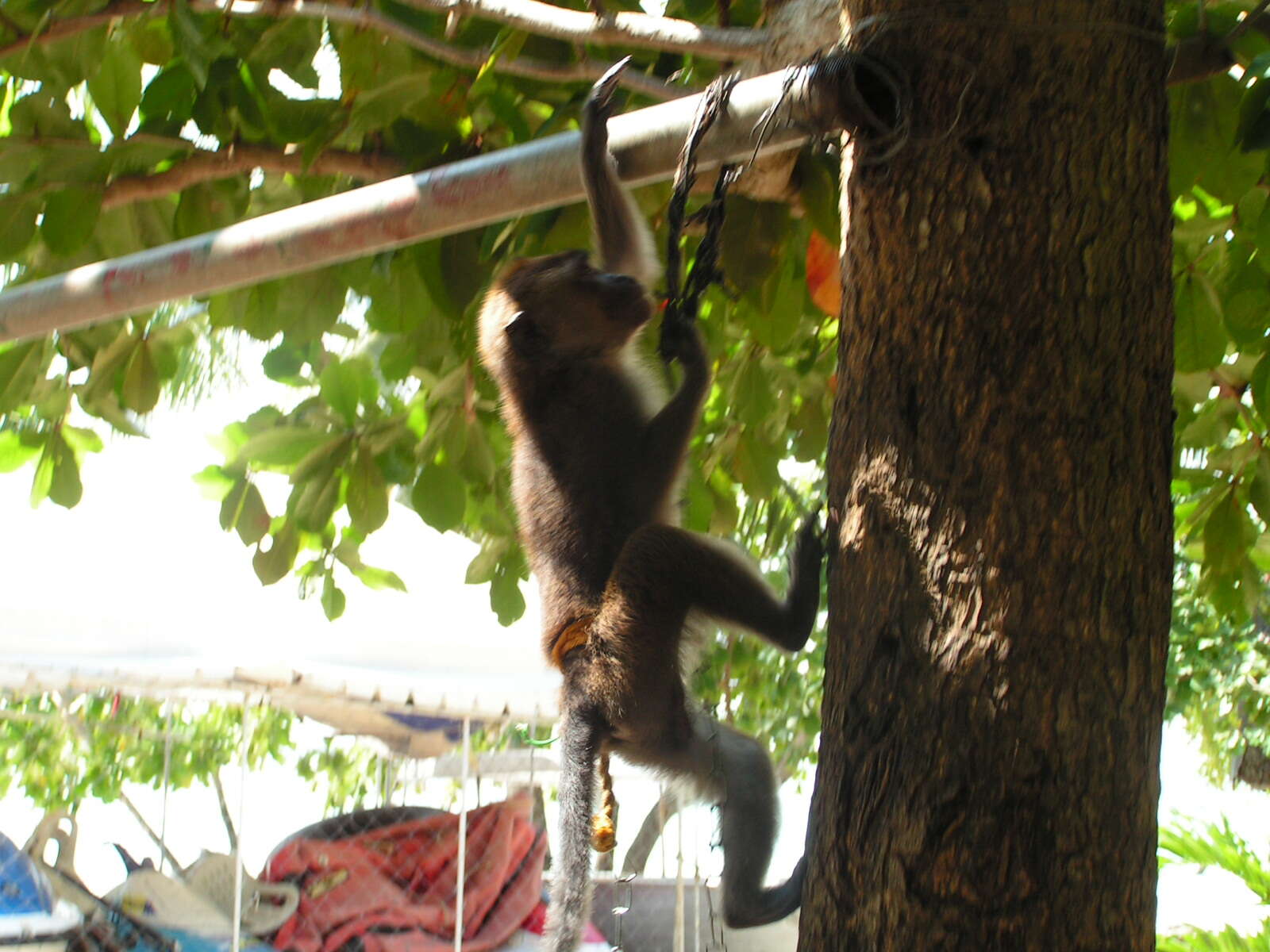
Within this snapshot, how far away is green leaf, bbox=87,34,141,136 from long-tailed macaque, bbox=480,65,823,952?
4.05 feet

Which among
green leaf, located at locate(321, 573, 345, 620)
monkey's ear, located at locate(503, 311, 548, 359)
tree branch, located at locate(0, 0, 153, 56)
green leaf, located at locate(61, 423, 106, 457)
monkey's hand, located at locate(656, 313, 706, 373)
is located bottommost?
green leaf, located at locate(321, 573, 345, 620)

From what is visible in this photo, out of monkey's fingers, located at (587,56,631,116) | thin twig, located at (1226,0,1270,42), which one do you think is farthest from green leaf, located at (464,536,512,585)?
thin twig, located at (1226,0,1270,42)

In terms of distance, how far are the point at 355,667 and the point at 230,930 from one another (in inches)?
75.0

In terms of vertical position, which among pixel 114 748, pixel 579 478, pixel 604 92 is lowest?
pixel 114 748

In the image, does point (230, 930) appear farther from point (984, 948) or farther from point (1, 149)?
point (984, 948)

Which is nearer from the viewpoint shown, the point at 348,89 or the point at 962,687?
the point at 962,687

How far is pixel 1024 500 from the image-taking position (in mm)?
1716

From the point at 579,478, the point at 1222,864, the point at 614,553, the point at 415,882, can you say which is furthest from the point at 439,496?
the point at 415,882

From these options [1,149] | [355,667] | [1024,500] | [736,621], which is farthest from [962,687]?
[355,667]

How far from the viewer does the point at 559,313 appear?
11.5 feet

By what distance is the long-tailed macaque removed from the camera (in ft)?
9.16

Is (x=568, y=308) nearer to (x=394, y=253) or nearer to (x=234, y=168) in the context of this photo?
(x=394, y=253)

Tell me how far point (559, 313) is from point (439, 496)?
996 mm

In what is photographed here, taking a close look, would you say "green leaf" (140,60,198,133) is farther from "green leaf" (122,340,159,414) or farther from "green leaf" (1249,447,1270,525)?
"green leaf" (1249,447,1270,525)
